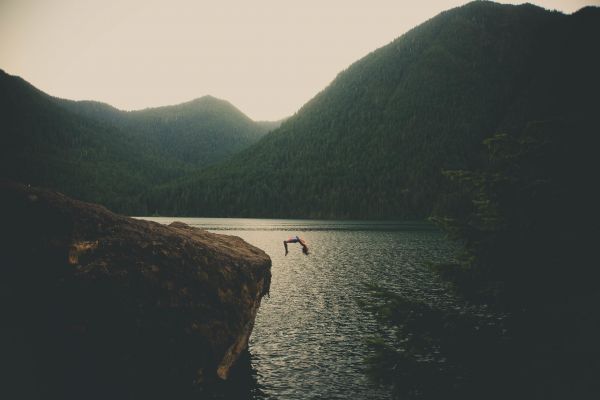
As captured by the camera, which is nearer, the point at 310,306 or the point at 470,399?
the point at 470,399

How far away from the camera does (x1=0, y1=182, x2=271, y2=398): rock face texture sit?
11.1 meters

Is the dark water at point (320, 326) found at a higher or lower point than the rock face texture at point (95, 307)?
lower

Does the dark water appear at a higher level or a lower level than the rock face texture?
lower

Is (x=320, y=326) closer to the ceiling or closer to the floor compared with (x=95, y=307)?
closer to the floor

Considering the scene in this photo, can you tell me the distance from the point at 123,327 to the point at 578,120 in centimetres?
1342

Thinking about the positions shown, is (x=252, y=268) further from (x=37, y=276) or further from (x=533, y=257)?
(x=533, y=257)

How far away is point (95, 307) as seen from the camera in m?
11.6

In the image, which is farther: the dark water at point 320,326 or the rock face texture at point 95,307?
the dark water at point 320,326

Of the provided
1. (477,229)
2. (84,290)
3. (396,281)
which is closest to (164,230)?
(84,290)

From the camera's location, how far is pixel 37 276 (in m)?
11.5

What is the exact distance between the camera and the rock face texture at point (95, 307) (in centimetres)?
1113

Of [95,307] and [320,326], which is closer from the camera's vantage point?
[95,307]

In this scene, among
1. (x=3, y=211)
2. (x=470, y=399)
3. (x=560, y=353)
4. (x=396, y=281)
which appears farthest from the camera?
(x=396, y=281)

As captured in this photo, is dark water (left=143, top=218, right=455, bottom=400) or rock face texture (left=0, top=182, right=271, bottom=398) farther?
dark water (left=143, top=218, right=455, bottom=400)
